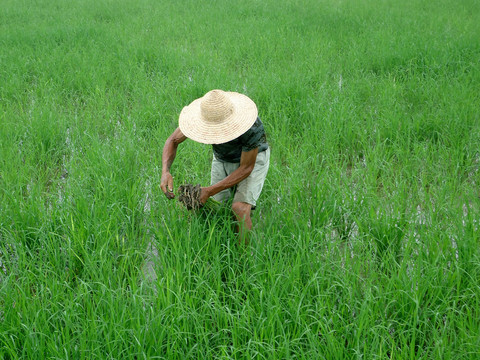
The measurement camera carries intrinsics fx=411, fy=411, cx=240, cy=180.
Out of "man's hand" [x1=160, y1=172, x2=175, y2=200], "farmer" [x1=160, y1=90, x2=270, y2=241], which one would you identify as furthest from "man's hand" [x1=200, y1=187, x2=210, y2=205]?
"man's hand" [x1=160, y1=172, x2=175, y2=200]

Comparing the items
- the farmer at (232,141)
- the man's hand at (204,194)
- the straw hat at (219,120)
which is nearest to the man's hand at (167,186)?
the farmer at (232,141)

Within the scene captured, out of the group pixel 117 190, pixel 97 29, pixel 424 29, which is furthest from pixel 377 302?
pixel 97 29

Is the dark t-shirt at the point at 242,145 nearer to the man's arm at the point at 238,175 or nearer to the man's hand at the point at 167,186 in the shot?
the man's arm at the point at 238,175

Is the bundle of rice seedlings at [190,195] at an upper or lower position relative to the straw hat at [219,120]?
lower

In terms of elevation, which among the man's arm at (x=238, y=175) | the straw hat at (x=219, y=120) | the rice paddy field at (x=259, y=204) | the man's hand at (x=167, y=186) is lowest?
the rice paddy field at (x=259, y=204)

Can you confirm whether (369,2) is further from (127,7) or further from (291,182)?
(291,182)

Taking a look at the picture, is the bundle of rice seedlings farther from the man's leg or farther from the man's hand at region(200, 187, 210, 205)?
the man's leg

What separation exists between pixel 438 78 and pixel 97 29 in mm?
4982

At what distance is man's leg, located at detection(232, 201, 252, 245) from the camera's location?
6.80 feet

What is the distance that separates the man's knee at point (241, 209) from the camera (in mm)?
2127

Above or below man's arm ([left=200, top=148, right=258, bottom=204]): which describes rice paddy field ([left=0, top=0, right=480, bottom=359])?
below

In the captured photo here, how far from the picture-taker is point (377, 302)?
168 centimetres

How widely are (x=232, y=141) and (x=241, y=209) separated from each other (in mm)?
356

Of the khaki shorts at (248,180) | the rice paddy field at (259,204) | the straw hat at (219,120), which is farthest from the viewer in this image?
the khaki shorts at (248,180)
